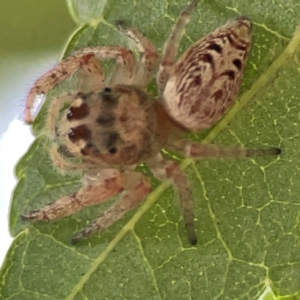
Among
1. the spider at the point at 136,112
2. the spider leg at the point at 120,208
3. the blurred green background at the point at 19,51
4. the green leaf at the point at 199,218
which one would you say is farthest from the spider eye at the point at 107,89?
the blurred green background at the point at 19,51

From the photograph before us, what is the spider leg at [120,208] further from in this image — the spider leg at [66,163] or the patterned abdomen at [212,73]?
the patterned abdomen at [212,73]

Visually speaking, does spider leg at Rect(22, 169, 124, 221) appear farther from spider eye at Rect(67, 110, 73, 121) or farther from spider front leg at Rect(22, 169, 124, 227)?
spider eye at Rect(67, 110, 73, 121)

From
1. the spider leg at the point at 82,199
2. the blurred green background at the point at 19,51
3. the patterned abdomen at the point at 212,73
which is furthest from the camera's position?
the blurred green background at the point at 19,51

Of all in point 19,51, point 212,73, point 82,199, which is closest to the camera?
point 212,73

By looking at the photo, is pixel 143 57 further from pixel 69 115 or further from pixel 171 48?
pixel 69 115

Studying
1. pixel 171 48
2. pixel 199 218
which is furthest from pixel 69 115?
pixel 199 218

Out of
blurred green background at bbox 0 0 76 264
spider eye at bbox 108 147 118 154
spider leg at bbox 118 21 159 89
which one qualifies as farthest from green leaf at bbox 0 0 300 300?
blurred green background at bbox 0 0 76 264

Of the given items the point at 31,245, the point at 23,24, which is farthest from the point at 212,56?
the point at 23,24
